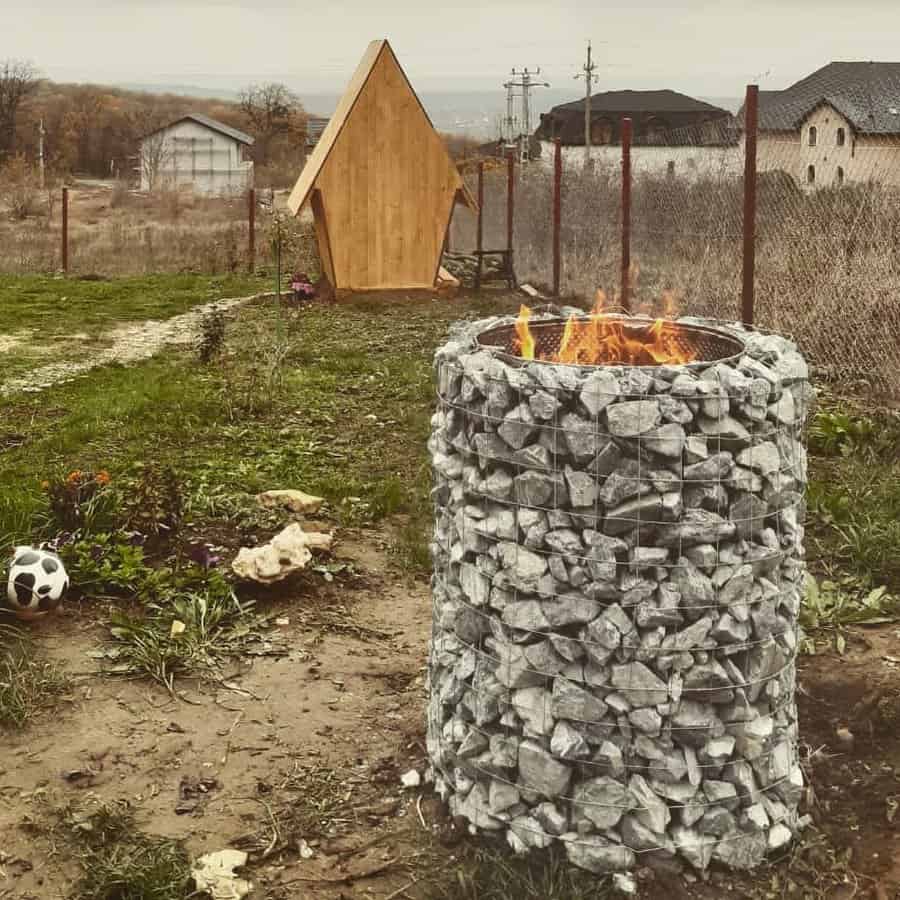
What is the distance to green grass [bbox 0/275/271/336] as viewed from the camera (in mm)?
14531

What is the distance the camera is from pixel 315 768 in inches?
167

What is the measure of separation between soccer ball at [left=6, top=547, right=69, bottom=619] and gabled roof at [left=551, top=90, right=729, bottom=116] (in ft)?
180

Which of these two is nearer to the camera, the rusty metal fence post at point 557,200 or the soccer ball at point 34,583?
the soccer ball at point 34,583

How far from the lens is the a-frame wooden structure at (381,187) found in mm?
16031

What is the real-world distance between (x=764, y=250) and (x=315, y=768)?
29.1ft

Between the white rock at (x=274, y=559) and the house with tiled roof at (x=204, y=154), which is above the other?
the house with tiled roof at (x=204, y=154)

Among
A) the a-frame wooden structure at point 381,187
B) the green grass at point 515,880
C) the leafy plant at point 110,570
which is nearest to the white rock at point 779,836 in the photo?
the green grass at point 515,880

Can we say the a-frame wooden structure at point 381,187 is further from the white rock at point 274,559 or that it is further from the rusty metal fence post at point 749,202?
the white rock at point 274,559

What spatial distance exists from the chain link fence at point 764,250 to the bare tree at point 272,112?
5205 centimetres

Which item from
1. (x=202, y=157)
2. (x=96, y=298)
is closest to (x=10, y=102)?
(x=202, y=157)

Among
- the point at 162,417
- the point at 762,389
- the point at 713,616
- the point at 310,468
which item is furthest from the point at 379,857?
the point at 162,417

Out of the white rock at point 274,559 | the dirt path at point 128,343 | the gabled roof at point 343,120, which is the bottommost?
the white rock at point 274,559

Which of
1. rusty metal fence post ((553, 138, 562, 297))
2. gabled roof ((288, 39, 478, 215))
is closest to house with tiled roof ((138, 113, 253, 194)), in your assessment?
gabled roof ((288, 39, 478, 215))

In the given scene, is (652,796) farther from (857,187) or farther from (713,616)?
(857,187)
